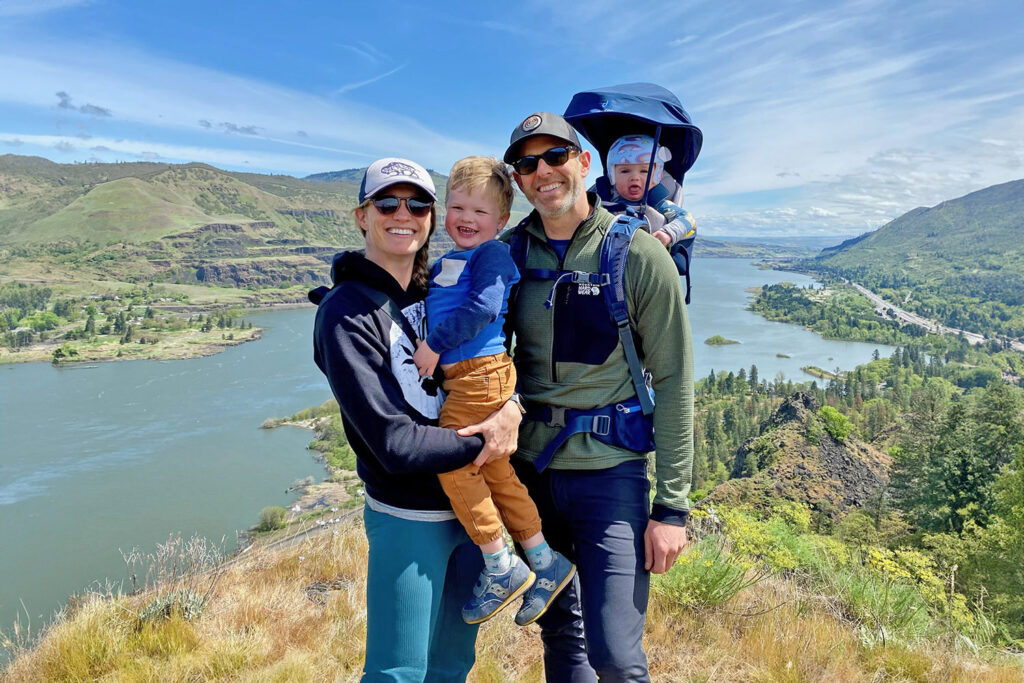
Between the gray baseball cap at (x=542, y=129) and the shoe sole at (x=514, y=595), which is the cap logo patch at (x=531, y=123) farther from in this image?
the shoe sole at (x=514, y=595)

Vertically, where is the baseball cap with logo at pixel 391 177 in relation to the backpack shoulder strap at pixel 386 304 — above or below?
above

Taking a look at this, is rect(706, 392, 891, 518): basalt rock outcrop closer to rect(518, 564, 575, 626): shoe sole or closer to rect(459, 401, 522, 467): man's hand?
rect(518, 564, 575, 626): shoe sole

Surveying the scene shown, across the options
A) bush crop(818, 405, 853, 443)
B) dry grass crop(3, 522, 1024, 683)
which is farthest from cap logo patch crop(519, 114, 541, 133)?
bush crop(818, 405, 853, 443)

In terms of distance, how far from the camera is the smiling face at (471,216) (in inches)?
76.3

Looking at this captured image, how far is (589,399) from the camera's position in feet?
6.43

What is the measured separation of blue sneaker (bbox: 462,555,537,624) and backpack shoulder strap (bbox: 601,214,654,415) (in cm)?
68

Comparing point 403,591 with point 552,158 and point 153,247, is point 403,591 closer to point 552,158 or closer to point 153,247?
point 552,158

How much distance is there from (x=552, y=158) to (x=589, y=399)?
0.82 meters

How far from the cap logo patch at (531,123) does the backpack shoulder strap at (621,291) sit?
16.6 inches

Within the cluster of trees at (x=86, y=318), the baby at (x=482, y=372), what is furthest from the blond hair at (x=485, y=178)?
the cluster of trees at (x=86, y=318)

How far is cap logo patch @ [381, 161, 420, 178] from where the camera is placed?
1747 mm

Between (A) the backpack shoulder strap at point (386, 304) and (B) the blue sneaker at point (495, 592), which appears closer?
(A) the backpack shoulder strap at point (386, 304)

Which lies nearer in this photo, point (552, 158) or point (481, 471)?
point (481, 471)

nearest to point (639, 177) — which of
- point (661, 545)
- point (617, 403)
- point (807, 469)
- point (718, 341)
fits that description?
point (617, 403)
